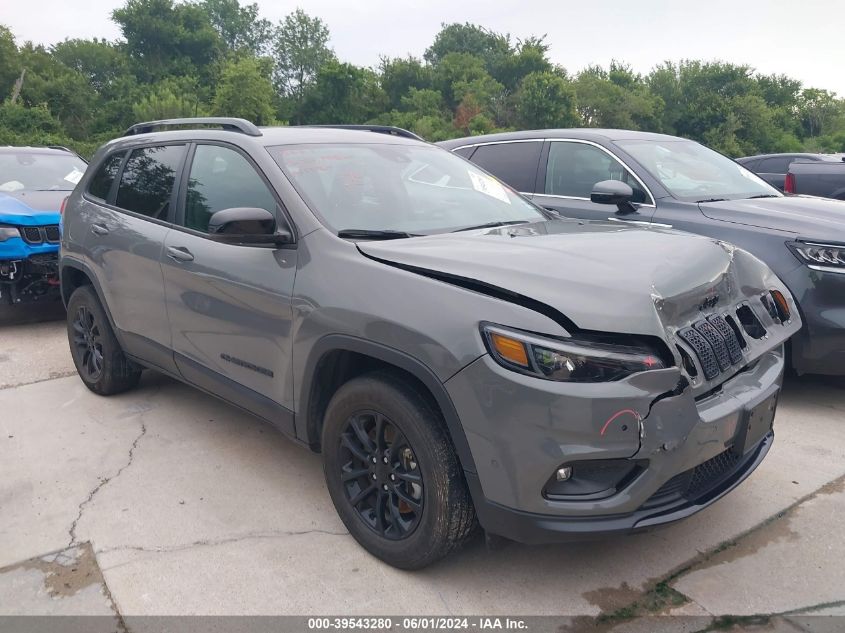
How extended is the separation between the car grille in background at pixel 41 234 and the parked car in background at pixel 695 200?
3691 mm

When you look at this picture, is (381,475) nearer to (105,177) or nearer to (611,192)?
(611,192)

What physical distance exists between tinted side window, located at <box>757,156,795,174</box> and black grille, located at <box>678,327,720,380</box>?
1173cm

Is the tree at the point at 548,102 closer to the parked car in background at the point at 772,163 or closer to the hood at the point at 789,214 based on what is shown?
the parked car in background at the point at 772,163

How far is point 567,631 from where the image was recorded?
240 cm

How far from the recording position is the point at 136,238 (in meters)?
4.07

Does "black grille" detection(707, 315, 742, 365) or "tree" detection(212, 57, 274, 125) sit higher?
"tree" detection(212, 57, 274, 125)

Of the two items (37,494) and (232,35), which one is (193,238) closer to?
(37,494)

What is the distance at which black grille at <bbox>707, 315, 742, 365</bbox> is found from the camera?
2.59m

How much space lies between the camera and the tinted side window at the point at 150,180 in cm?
398

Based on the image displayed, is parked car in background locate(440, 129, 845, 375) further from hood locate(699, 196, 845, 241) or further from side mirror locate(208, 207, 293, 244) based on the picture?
side mirror locate(208, 207, 293, 244)

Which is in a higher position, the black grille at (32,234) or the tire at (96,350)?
the black grille at (32,234)

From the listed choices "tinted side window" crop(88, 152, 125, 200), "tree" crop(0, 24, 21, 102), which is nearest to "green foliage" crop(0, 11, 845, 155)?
"tree" crop(0, 24, 21, 102)

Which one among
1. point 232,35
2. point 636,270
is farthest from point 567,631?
point 232,35

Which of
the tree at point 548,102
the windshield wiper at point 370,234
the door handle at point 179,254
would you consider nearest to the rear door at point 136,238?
the door handle at point 179,254
